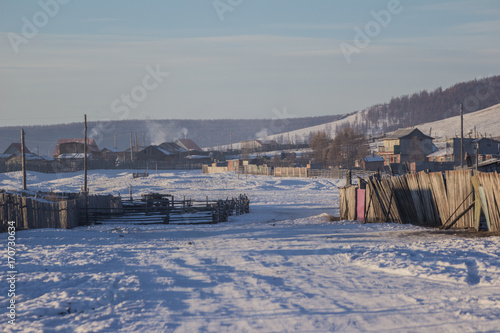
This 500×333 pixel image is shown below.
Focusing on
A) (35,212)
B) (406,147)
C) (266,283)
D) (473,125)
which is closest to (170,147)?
(406,147)

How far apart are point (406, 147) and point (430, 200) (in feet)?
255

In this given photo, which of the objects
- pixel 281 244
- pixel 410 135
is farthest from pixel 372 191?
pixel 410 135

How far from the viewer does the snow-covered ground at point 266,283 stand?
8.43 m

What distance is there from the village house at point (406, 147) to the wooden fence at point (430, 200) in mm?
70190

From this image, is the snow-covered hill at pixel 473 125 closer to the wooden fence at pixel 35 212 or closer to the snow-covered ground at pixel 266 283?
the wooden fence at pixel 35 212

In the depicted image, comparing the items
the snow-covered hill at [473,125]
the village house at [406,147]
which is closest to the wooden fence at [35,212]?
the village house at [406,147]

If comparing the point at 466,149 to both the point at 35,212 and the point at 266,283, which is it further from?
the point at 266,283

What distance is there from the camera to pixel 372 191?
2342 centimetres

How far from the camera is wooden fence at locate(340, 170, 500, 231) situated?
54.2 feet

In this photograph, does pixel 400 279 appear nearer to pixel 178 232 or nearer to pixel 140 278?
pixel 140 278

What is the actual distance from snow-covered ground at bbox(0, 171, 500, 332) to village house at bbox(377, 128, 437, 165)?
249ft

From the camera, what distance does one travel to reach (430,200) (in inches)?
786

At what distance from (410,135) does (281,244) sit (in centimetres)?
8285

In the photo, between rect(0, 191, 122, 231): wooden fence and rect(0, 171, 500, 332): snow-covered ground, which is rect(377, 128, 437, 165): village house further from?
rect(0, 171, 500, 332): snow-covered ground
